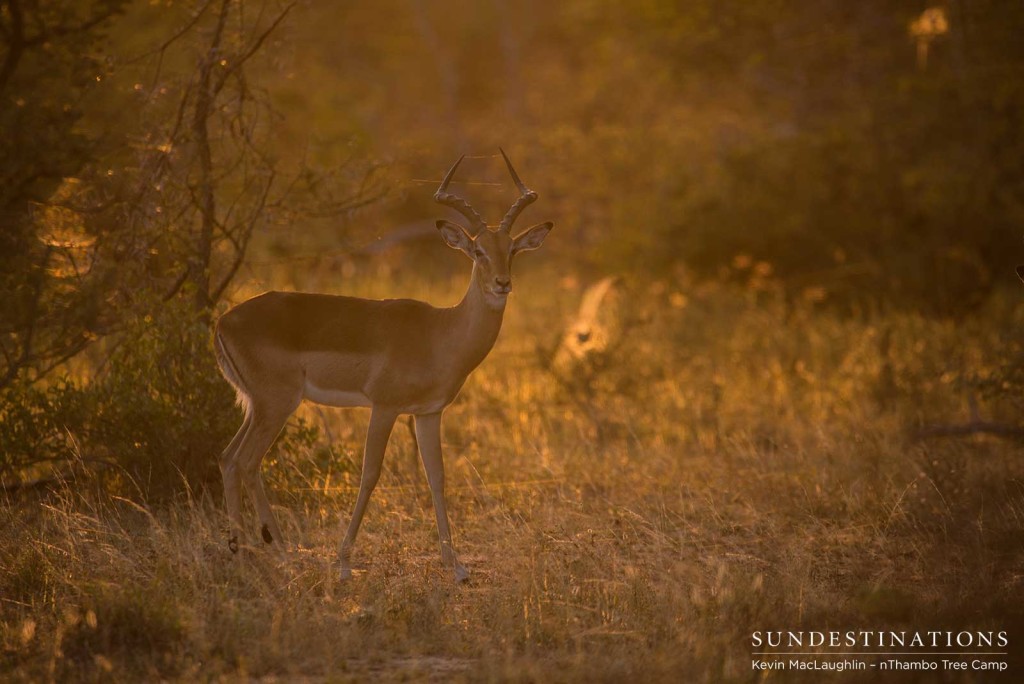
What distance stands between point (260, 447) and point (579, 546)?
84.6 inches

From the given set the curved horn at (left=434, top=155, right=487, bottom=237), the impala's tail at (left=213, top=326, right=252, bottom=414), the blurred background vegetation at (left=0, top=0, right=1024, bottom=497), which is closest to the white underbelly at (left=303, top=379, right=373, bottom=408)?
the impala's tail at (left=213, top=326, right=252, bottom=414)

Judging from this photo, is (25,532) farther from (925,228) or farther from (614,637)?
(925,228)

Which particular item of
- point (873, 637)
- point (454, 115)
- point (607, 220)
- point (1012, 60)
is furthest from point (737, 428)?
point (454, 115)

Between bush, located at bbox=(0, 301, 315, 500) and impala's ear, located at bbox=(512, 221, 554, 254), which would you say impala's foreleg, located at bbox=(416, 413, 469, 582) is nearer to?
impala's ear, located at bbox=(512, 221, 554, 254)

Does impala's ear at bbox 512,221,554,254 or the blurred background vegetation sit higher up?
the blurred background vegetation

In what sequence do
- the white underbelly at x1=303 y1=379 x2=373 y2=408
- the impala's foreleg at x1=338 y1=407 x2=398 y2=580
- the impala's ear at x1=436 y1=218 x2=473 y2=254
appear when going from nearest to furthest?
the impala's foreleg at x1=338 y1=407 x2=398 y2=580 → the white underbelly at x1=303 y1=379 x2=373 y2=408 → the impala's ear at x1=436 y1=218 x2=473 y2=254

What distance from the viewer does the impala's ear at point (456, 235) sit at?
750 centimetres

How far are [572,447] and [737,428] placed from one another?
172 centimetres

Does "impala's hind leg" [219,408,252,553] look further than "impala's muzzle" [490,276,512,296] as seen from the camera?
Yes

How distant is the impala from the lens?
7207 mm

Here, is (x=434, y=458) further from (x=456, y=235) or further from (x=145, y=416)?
(x=145, y=416)

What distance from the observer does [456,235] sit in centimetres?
763

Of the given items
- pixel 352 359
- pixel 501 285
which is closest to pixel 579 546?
pixel 501 285

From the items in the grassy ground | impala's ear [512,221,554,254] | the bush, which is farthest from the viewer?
the bush
